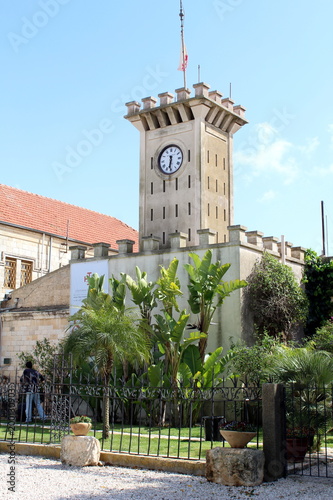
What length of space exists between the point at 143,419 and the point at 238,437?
35.4 ft

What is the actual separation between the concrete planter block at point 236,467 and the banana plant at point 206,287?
29.7 ft

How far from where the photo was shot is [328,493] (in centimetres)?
809

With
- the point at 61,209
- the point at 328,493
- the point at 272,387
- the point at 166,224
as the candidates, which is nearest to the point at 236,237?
the point at 166,224

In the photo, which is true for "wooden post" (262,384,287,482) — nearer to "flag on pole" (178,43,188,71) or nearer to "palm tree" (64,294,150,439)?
"palm tree" (64,294,150,439)

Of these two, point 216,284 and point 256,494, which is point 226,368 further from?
point 256,494

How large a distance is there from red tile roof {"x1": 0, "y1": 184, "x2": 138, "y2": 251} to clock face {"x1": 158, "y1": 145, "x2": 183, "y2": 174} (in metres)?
8.97

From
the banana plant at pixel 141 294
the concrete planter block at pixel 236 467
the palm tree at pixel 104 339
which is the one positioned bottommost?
the concrete planter block at pixel 236 467

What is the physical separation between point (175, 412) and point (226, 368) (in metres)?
2.26

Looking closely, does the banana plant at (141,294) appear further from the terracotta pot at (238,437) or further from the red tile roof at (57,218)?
the red tile roof at (57,218)

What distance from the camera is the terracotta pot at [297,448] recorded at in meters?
9.98

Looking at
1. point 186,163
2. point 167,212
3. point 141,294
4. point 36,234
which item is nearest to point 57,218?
point 36,234

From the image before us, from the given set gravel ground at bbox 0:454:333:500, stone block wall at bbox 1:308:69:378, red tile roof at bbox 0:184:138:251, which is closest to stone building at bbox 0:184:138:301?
red tile roof at bbox 0:184:138:251

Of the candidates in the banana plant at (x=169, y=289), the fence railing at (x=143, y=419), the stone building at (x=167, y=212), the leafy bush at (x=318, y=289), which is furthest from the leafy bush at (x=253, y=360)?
the leafy bush at (x=318, y=289)

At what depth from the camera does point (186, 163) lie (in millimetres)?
22953
